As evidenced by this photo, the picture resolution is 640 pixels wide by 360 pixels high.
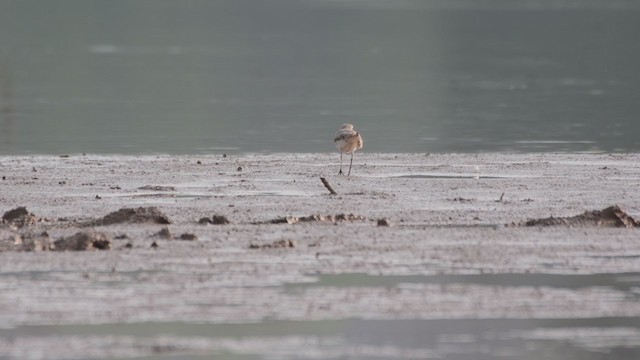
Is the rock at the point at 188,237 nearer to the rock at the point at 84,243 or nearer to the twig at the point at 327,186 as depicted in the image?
the rock at the point at 84,243

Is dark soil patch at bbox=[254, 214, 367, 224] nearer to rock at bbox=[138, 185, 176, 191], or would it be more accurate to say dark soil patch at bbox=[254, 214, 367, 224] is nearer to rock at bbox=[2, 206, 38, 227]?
rock at bbox=[2, 206, 38, 227]

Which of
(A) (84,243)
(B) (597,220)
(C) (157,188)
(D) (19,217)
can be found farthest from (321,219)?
(C) (157,188)

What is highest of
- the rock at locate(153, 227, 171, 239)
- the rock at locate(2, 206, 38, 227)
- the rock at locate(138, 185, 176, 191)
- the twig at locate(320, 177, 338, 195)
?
the rock at locate(138, 185, 176, 191)

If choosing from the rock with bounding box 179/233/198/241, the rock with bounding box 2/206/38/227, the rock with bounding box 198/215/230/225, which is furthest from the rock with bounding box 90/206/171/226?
the rock with bounding box 179/233/198/241

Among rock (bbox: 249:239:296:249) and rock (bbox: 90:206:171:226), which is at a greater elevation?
rock (bbox: 90:206:171:226)

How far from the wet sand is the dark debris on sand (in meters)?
0.16

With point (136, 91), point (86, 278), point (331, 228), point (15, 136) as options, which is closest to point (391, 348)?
point (86, 278)

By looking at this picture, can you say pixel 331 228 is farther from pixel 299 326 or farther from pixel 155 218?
pixel 299 326

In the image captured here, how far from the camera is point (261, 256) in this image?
13961mm

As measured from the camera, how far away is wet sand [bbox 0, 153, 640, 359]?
11.0m

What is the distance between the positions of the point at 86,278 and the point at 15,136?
14391 millimetres

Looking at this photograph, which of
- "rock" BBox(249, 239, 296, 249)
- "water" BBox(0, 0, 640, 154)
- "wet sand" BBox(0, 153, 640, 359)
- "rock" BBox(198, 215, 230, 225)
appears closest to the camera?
"wet sand" BBox(0, 153, 640, 359)

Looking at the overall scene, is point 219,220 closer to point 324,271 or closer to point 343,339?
point 324,271

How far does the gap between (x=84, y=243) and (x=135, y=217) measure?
1.66 meters
